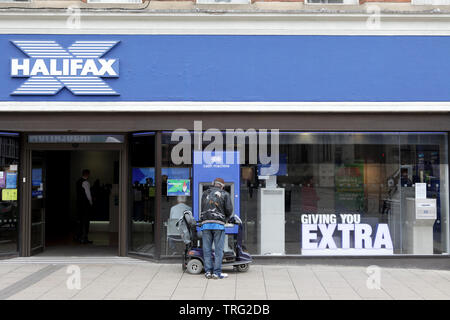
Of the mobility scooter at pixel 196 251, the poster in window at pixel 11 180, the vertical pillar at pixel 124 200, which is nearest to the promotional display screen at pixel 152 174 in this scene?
the vertical pillar at pixel 124 200

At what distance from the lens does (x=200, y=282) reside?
842 cm

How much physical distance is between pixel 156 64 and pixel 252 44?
2029mm

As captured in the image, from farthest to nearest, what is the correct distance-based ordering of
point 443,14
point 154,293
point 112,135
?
1. point 112,135
2. point 443,14
3. point 154,293

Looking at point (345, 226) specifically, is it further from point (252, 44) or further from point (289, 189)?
point (252, 44)

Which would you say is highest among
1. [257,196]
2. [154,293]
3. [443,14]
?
[443,14]

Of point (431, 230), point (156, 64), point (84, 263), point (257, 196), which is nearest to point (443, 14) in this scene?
point (431, 230)

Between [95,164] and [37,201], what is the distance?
6.65 metres

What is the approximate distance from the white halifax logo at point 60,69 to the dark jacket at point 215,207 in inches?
122

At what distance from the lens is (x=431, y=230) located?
10359 millimetres

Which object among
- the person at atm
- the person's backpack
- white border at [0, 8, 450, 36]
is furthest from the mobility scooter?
white border at [0, 8, 450, 36]

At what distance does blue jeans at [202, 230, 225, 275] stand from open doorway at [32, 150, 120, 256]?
3286 mm

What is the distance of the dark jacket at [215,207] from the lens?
28.7 feet

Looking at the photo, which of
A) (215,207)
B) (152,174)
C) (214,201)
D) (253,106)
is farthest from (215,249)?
(253,106)

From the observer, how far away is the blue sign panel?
1011 centimetres
